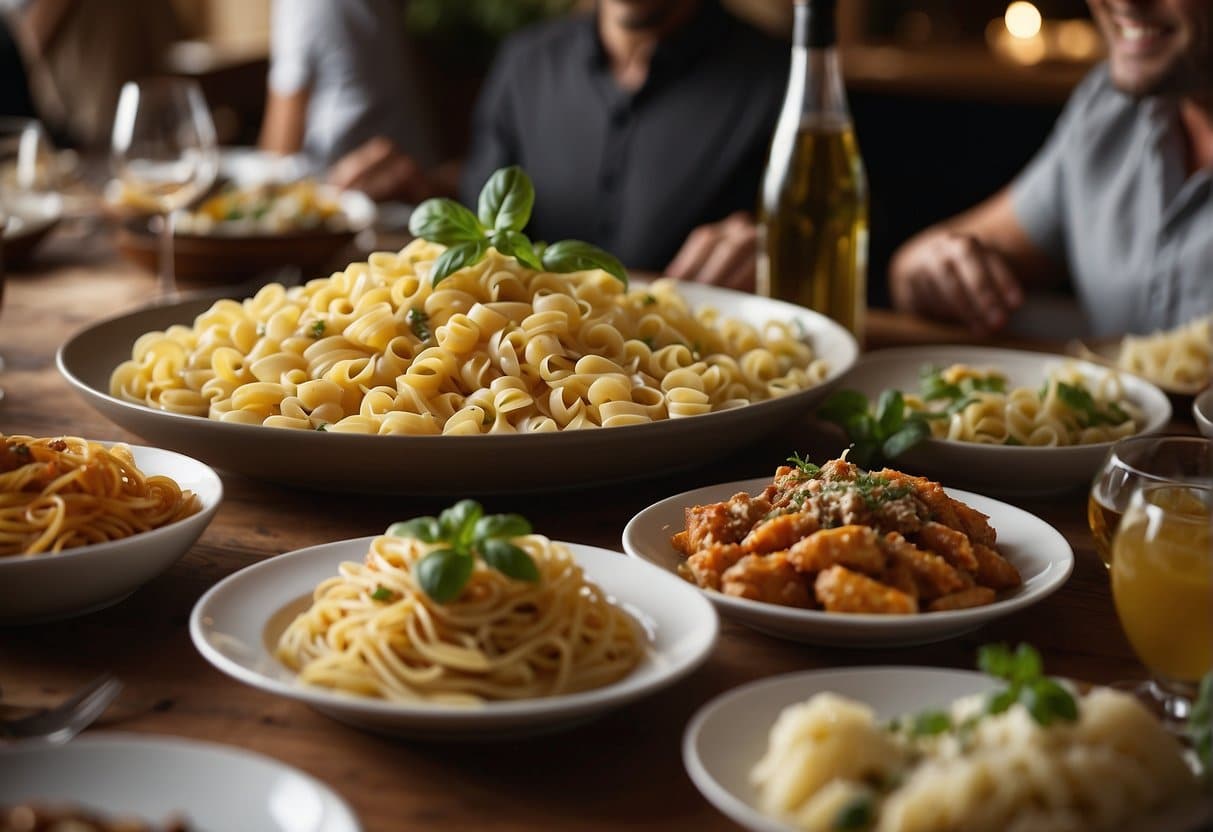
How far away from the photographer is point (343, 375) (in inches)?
64.1

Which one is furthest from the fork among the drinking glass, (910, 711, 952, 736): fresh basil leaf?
the drinking glass

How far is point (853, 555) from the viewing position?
3.87 ft

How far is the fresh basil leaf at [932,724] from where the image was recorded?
2.96 ft

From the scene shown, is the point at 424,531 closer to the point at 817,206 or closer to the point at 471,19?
the point at 817,206

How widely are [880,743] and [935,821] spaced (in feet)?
0.24


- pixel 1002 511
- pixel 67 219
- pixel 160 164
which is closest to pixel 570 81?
pixel 67 219

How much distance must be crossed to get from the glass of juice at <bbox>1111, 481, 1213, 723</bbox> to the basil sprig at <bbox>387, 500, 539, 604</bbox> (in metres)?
0.49

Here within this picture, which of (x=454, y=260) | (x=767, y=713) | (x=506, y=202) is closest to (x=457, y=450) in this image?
(x=454, y=260)

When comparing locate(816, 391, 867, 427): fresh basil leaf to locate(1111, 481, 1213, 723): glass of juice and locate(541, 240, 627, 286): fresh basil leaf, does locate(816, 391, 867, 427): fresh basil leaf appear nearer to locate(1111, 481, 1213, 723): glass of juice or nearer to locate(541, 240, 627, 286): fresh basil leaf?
locate(541, 240, 627, 286): fresh basil leaf

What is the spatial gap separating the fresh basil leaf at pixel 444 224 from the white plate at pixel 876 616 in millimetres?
546

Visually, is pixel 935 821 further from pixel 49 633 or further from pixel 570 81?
pixel 570 81

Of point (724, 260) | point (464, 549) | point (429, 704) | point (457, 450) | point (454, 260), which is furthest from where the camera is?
point (724, 260)

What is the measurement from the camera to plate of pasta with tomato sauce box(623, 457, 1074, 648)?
1149mm

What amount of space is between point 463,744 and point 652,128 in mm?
3350
